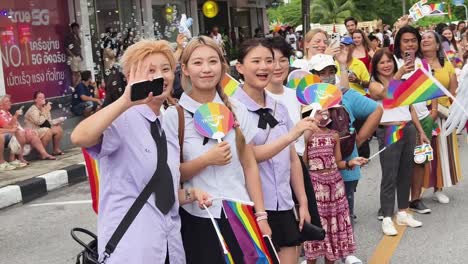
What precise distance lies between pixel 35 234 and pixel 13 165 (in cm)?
333

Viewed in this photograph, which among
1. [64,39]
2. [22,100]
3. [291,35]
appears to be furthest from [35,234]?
[291,35]

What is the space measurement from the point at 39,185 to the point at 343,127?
194 inches

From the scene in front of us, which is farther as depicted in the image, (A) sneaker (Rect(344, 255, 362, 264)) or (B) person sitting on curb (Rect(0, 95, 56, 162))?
(B) person sitting on curb (Rect(0, 95, 56, 162))

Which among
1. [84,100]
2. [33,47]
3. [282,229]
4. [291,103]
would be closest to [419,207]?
[291,103]

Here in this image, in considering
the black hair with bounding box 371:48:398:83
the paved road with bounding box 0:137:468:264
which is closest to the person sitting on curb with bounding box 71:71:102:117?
the paved road with bounding box 0:137:468:264

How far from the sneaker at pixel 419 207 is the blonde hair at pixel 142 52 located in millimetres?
3981

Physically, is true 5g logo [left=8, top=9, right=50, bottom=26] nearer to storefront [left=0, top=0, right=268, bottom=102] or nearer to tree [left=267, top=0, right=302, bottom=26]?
storefront [left=0, top=0, right=268, bottom=102]

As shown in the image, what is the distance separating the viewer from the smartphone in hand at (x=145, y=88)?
2.34 meters

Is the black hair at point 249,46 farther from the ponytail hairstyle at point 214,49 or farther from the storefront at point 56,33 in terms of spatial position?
the storefront at point 56,33

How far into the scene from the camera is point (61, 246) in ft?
18.8

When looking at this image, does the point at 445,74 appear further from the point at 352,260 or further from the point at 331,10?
the point at 331,10

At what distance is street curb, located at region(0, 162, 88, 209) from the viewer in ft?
25.1

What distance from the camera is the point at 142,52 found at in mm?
2576

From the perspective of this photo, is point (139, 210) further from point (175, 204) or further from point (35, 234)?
point (35, 234)
